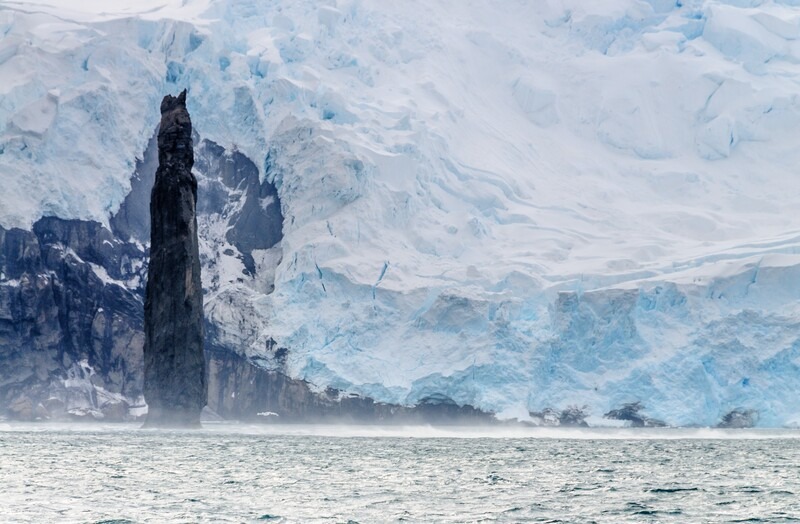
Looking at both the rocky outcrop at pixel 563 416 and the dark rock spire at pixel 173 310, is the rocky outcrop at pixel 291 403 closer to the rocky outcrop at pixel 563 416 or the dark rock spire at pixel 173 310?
the rocky outcrop at pixel 563 416

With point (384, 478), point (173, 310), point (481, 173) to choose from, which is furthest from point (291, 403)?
point (384, 478)

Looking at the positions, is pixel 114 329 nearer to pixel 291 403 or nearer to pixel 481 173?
pixel 291 403

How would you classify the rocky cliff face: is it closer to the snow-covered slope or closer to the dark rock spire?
the snow-covered slope

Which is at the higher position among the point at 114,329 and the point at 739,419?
the point at 114,329

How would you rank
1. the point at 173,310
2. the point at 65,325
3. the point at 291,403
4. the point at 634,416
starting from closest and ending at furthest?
the point at 173,310, the point at 634,416, the point at 291,403, the point at 65,325

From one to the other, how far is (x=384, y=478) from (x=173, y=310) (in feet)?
84.4

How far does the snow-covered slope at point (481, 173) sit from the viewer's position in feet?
216

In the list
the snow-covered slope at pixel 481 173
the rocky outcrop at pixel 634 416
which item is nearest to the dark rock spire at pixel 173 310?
the snow-covered slope at pixel 481 173

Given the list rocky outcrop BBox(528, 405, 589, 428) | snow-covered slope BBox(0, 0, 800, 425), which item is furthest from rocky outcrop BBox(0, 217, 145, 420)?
rocky outcrop BBox(528, 405, 589, 428)

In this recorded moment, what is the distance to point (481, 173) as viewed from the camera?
78750 millimetres

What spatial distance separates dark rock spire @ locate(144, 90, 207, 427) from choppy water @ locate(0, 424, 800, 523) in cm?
185

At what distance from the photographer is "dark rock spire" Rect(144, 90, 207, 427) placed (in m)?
61.1

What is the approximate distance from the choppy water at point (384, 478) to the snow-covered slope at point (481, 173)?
6.61m

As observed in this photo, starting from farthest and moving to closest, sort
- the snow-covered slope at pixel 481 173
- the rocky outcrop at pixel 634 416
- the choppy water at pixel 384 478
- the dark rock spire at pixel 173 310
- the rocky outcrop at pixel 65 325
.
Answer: the rocky outcrop at pixel 65 325
the snow-covered slope at pixel 481 173
the rocky outcrop at pixel 634 416
the dark rock spire at pixel 173 310
the choppy water at pixel 384 478
